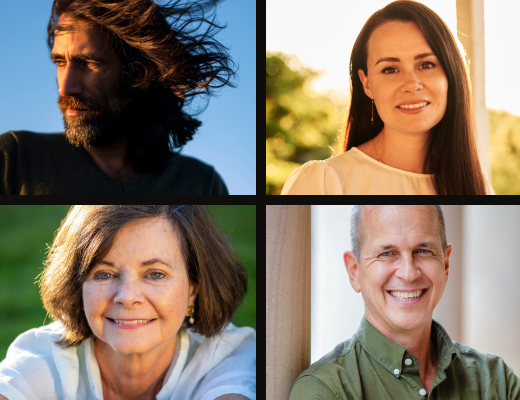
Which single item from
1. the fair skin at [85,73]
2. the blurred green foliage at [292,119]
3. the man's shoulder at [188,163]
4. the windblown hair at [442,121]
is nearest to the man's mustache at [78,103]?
the fair skin at [85,73]

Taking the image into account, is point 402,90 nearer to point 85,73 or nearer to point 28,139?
point 85,73

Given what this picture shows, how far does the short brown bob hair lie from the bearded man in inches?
3.2

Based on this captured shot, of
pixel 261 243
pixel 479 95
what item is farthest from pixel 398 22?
pixel 261 243

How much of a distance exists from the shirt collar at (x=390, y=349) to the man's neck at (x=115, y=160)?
817 mm

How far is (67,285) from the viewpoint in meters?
1.51

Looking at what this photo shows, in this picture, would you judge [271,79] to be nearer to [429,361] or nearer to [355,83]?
[355,83]

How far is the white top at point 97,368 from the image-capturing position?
1493 mm

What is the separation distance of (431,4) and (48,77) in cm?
115

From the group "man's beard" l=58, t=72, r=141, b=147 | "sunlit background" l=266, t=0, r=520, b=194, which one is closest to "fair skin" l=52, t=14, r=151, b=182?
"man's beard" l=58, t=72, r=141, b=147

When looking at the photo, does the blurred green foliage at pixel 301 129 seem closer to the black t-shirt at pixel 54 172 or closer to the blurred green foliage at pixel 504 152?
the blurred green foliage at pixel 504 152

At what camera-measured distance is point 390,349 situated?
144 cm

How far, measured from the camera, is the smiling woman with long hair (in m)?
1.50

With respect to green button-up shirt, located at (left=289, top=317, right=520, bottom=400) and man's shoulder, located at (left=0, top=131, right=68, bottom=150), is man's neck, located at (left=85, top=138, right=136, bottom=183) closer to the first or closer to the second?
man's shoulder, located at (left=0, top=131, right=68, bottom=150)

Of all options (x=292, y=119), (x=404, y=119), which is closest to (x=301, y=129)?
(x=292, y=119)
